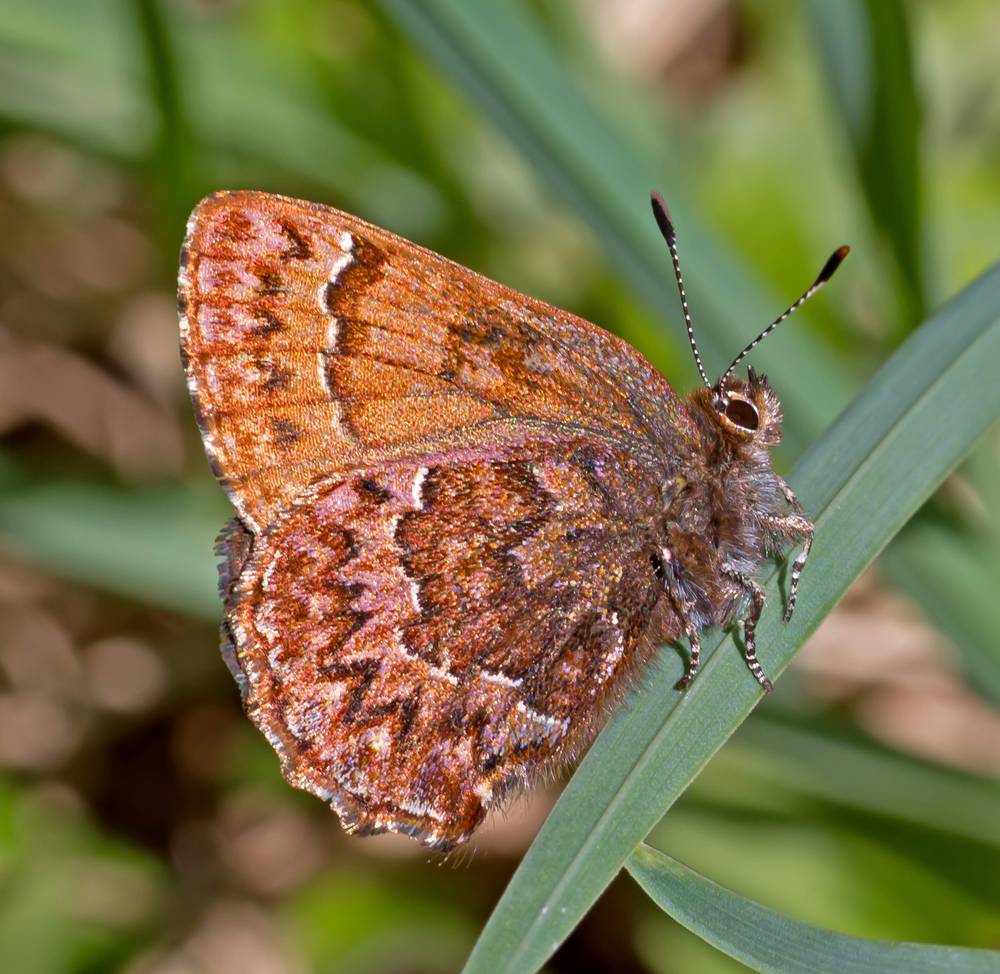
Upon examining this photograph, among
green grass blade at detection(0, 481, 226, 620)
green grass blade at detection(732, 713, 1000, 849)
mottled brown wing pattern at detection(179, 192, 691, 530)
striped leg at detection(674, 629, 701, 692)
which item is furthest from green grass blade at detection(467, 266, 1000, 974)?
green grass blade at detection(0, 481, 226, 620)

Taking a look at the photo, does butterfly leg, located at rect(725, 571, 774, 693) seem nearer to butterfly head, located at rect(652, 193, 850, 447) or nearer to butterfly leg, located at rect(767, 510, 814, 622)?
butterfly leg, located at rect(767, 510, 814, 622)

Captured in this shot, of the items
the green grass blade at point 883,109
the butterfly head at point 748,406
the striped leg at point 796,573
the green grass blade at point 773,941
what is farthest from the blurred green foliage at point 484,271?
the green grass blade at point 773,941

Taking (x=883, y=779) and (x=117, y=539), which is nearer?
(x=883, y=779)

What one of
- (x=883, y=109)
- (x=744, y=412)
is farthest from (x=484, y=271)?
(x=744, y=412)

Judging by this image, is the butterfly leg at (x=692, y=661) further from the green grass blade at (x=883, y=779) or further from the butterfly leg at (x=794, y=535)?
the green grass blade at (x=883, y=779)

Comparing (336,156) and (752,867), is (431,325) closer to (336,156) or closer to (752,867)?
(752,867)

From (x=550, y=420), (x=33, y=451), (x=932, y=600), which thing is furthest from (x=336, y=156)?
(x=932, y=600)

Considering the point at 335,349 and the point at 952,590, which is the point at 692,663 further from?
the point at 952,590
